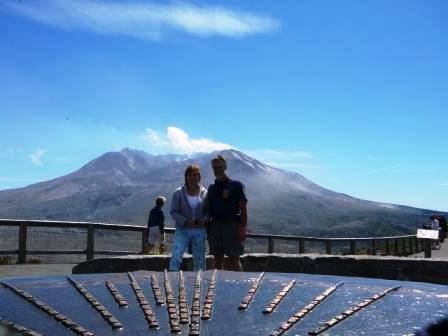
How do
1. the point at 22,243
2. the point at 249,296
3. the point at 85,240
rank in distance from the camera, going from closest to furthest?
the point at 249,296
the point at 22,243
the point at 85,240

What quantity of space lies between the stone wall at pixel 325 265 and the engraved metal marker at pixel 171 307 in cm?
412

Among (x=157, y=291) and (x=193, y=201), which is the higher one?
(x=193, y=201)

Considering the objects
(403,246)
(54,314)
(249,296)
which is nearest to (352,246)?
(403,246)

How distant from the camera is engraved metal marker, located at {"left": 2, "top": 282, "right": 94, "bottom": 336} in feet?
9.89

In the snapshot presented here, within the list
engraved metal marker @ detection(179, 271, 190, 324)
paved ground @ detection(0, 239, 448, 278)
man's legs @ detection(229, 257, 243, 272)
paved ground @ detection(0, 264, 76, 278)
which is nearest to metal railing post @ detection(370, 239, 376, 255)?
paved ground @ detection(0, 239, 448, 278)

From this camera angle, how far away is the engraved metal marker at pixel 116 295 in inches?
138

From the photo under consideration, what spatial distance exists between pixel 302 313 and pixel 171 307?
0.75 meters

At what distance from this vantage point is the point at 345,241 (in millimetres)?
16656

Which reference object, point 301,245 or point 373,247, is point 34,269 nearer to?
point 301,245

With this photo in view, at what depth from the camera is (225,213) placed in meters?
6.22

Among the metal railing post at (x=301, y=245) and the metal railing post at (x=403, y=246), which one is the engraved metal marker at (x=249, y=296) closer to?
the metal railing post at (x=301, y=245)

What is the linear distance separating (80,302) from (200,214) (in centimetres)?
279

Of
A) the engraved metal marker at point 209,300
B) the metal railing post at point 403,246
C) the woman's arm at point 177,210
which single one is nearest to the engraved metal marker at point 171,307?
the engraved metal marker at point 209,300

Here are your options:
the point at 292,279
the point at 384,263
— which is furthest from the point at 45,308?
the point at 384,263
